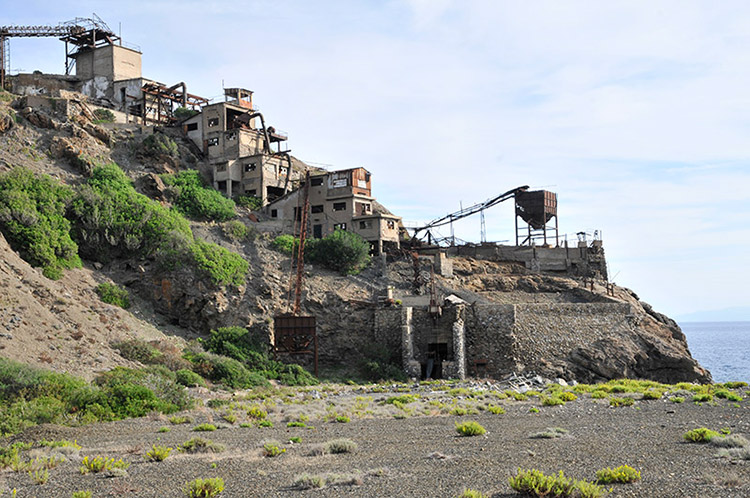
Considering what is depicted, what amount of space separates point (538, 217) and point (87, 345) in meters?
44.0

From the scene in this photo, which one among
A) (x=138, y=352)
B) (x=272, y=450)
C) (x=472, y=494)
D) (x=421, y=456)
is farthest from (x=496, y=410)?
(x=138, y=352)

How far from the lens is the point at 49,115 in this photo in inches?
2253

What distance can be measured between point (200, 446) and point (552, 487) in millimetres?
11143

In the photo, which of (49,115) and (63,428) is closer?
(63,428)

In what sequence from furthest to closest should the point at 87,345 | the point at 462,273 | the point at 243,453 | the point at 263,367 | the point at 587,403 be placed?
the point at 462,273 < the point at 263,367 < the point at 87,345 < the point at 587,403 < the point at 243,453

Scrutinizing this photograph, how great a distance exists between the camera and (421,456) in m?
19.7

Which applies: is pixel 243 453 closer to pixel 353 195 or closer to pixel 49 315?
pixel 49 315

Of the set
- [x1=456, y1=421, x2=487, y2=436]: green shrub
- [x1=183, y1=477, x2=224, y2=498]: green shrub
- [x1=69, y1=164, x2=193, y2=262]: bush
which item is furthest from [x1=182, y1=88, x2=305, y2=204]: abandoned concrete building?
[x1=183, y1=477, x2=224, y2=498]: green shrub

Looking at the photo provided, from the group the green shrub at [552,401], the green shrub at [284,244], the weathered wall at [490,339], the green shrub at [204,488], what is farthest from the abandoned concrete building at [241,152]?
the green shrub at [204,488]

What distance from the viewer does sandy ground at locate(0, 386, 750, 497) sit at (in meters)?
16.0

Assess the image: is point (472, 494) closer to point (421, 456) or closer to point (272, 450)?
point (421, 456)

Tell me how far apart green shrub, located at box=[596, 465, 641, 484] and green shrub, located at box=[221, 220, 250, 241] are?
42345 millimetres

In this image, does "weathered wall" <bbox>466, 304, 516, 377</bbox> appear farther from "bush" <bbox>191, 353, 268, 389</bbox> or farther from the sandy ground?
→ the sandy ground

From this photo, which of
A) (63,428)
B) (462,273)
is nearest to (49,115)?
(462,273)
